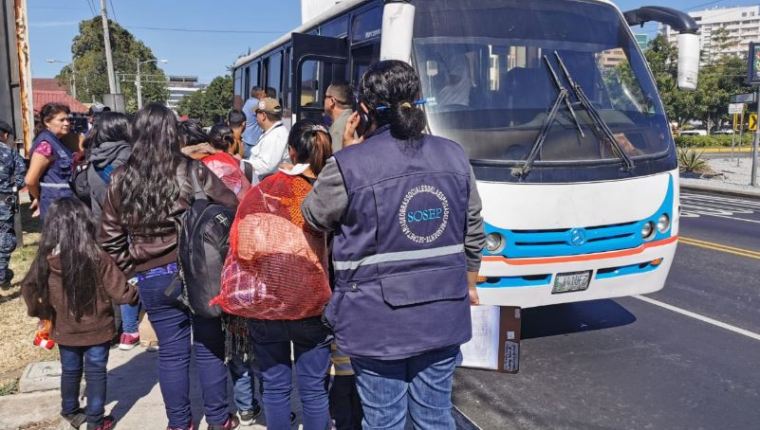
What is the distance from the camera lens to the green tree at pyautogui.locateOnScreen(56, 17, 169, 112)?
2234 inches

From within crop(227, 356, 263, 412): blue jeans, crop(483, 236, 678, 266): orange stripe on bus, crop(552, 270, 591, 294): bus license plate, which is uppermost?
crop(483, 236, 678, 266): orange stripe on bus

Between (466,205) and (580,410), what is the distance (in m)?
2.33

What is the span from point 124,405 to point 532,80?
12.8ft

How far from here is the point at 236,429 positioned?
3859 mm

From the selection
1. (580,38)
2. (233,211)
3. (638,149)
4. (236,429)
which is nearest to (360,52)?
(580,38)

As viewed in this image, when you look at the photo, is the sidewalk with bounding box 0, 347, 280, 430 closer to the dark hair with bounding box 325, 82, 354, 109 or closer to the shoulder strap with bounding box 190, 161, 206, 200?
the shoulder strap with bounding box 190, 161, 206, 200

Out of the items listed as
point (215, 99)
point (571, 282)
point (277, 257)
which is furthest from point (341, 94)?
point (215, 99)

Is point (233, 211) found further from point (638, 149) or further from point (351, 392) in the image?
point (638, 149)

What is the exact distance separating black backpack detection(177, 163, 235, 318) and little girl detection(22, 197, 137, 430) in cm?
62

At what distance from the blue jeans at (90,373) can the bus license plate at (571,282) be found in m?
3.11

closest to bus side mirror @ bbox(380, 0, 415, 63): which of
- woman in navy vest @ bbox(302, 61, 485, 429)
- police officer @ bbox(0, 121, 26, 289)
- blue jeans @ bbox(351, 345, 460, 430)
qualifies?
woman in navy vest @ bbox(302, 61, 485, 429)

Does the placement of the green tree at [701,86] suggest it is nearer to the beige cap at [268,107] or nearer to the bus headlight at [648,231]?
the bus headlight at [648,231]

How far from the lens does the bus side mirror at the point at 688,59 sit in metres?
5.76

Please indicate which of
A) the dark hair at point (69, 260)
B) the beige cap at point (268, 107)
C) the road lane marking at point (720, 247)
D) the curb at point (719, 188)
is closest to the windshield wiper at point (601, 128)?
the beige cap at point (268, 107)
